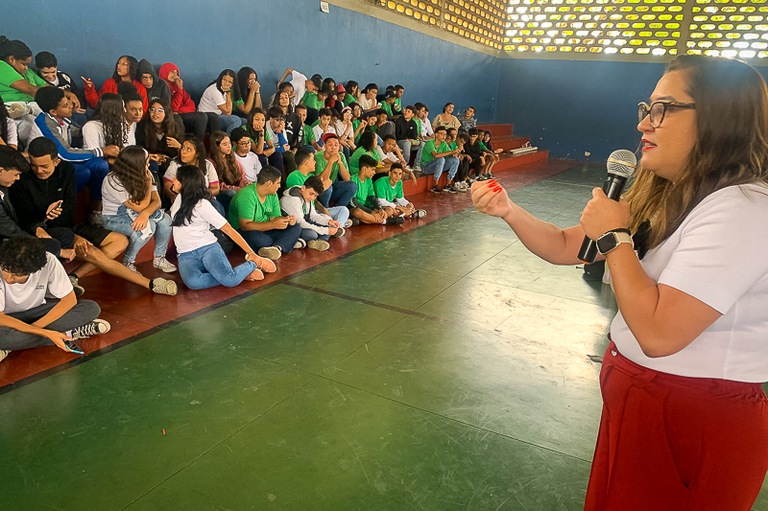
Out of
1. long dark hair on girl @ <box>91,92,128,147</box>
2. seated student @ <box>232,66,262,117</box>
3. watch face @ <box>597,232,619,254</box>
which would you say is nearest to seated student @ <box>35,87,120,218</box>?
long dark hair on girl @ <box>91,92,128,147</box>

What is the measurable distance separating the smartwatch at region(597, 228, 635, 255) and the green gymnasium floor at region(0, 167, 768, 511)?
1371 mm

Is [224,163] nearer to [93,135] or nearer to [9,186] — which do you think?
[93,135]

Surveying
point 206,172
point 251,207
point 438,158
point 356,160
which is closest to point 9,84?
point 206,172

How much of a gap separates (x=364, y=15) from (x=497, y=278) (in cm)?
692

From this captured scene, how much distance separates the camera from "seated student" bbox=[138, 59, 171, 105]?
5.58 metres

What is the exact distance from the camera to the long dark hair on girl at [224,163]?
5.19 metres

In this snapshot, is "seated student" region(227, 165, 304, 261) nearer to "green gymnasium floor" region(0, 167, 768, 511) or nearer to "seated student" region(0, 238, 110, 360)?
"green gymnasium floor" region(0, 167, 768, 511)

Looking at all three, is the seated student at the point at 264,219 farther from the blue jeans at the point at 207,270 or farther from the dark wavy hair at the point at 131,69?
the dark wavy hair at the point at 131,69

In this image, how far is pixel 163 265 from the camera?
4.46 meters

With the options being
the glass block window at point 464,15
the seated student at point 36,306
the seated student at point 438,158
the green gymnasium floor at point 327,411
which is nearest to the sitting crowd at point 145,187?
the seated student at point 36,306

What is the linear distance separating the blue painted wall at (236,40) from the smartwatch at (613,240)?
18.9ft

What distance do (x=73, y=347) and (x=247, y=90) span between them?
15.7ft

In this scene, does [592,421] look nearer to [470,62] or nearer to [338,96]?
[338,96]

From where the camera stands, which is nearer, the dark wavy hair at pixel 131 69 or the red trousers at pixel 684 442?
the red trousers at pixel 684 442
